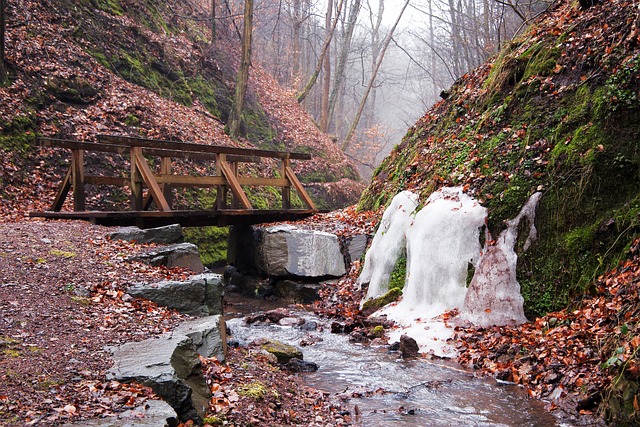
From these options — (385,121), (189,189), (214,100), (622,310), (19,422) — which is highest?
(385,121)

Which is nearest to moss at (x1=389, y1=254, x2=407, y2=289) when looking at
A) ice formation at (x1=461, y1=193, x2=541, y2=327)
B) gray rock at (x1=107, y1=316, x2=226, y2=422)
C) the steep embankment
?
the steep embankment

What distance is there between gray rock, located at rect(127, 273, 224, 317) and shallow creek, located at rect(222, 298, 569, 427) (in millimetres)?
925

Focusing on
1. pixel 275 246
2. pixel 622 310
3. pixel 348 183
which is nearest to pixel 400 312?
pixel 622 310

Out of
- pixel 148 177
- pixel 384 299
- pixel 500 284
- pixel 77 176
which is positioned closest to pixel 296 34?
pixel 148 177

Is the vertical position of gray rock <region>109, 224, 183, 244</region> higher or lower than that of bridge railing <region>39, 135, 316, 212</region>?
lower

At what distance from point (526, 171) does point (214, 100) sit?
13.8 metres

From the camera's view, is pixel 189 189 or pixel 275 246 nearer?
pixel 275 246

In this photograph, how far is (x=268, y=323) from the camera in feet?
27.5

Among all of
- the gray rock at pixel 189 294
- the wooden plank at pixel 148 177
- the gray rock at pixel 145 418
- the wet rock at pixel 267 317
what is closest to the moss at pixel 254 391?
the gray rock at pixel 145 418

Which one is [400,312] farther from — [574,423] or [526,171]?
[574,423]

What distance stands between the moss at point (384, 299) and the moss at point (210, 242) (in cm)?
633

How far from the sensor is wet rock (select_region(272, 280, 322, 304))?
1041 cm

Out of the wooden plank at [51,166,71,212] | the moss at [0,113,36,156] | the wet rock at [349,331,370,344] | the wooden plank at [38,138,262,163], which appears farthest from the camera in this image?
the moss at [0,113,36,156]

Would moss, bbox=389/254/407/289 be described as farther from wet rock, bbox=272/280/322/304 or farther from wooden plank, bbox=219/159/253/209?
wooden plank, bbox=219/159/253/209
